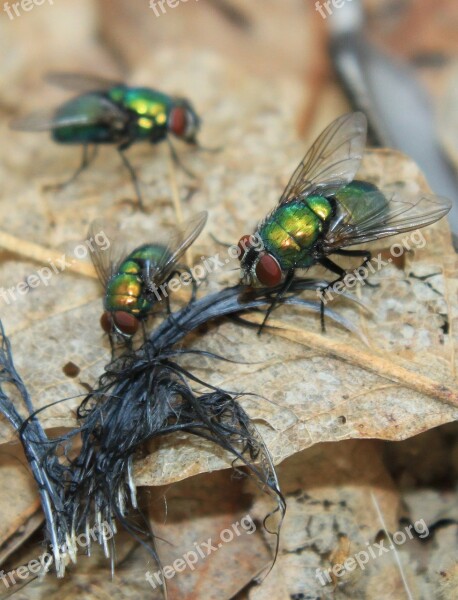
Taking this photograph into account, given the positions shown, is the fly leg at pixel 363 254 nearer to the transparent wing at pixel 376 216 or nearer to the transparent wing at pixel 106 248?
the transparent wing at pixel 376 216

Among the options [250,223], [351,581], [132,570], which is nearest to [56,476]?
[132,570]

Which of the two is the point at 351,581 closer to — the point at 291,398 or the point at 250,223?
the point at 291,398

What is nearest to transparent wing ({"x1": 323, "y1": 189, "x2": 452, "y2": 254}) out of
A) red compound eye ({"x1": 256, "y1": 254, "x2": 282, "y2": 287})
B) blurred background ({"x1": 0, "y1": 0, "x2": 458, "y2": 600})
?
red compound eye ({"x1": 256, "y1": 254, "x2": 282, "y2": 287})

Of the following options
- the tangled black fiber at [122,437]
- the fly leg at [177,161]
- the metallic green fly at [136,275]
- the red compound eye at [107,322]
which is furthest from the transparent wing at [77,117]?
the tangled black fiber at [122,437]

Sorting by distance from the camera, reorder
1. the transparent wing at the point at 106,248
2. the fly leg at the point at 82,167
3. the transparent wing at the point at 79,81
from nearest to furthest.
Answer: the transparent wing at the point at 106,248
the fly leg at the point at 82,167
the transparent wing at the point at 79,81

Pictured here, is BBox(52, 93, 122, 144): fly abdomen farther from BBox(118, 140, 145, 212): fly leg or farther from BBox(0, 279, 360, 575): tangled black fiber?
BBox(0, 279, 360, 575): tangled black fiber

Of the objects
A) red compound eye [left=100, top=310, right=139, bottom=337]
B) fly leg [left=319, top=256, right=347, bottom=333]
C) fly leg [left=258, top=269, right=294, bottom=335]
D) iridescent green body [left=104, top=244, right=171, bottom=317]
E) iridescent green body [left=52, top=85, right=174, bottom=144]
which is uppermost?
iridescent green body [left=52, top=85, right=174, bottom=144]
